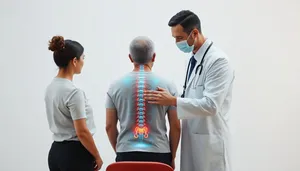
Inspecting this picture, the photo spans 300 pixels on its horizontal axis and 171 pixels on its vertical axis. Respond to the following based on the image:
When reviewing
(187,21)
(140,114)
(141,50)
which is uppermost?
(187,21)

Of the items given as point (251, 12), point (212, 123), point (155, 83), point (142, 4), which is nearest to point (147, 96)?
point (155, 83)

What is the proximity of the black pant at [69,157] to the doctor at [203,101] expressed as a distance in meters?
0.52

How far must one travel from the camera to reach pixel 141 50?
1.86 metres

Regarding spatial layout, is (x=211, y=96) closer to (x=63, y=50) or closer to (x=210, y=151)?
(x=210, y=151)

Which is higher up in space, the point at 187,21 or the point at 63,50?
the point at 187,21

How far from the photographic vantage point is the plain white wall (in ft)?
9.91

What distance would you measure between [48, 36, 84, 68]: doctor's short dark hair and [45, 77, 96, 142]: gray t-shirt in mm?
103

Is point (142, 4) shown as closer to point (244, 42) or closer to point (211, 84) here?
point (244, 42)

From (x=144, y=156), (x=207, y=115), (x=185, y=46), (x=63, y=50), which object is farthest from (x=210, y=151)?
(x=63, y=50)

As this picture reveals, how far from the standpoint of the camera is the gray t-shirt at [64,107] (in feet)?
6.29

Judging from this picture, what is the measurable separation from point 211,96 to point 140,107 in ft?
1.20

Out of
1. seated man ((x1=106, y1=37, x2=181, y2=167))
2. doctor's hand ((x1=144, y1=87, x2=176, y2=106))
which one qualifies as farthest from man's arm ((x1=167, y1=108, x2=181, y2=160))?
doctor's hand ((x1=144, y1=87, x2=176, y2=106))

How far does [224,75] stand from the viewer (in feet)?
6.17

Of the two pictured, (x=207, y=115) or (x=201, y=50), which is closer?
(x=207, y=115)
